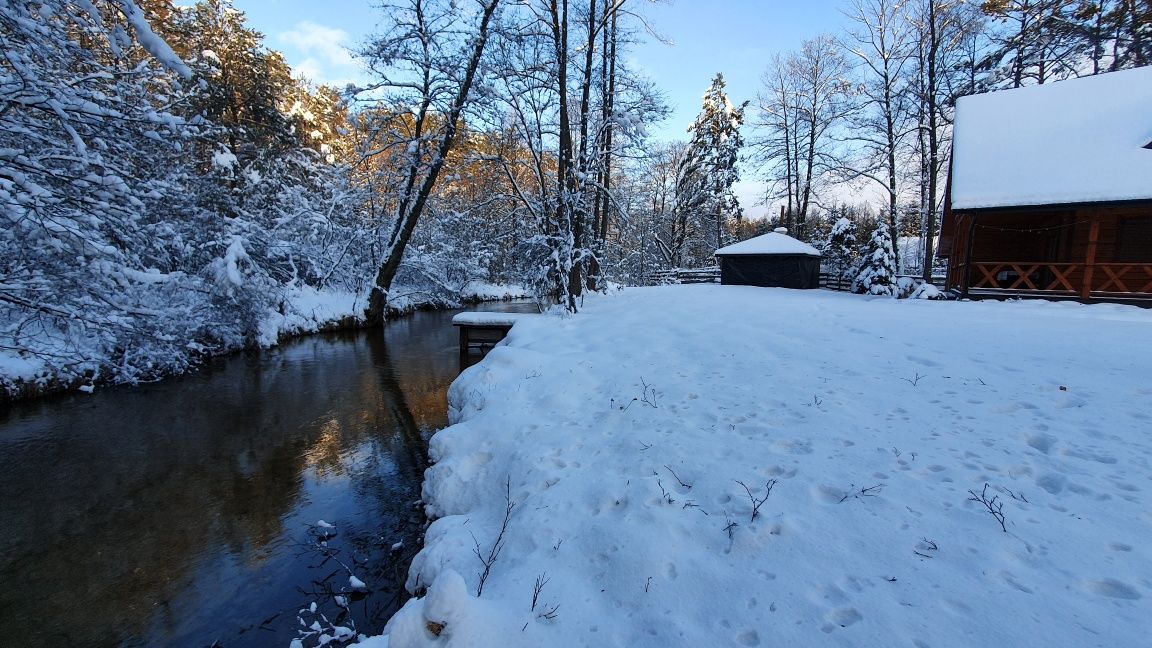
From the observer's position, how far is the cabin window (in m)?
12.6

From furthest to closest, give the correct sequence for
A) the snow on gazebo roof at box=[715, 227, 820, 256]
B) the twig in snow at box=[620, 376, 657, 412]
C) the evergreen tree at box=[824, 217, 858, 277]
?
the evergreen tree at box=[824, 217, 858, 277]
the snow on gazebo roof at box=[715, 227, 820, 256]
the twig in snow at box=[620, 376, 657, 412]

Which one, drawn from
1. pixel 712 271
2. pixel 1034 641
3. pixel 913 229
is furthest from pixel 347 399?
pixel 913 229

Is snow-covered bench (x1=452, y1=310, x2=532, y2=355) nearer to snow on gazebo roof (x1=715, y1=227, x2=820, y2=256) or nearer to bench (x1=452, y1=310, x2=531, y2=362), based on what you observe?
bench (x1=452, y1=310, x2=531, y2=362)

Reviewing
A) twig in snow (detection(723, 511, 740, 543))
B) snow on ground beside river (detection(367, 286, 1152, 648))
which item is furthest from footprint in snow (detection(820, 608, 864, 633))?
twig in snow (detection(723, 511, 740, 543))

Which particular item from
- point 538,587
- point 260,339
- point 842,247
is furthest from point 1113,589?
point 842,247

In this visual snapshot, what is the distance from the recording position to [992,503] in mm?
2977

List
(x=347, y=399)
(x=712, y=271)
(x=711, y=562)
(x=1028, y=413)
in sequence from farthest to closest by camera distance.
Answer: (x=712, y=271) → (x=347, y=399) → (x=1028, y=413) → (x=711, y=562)

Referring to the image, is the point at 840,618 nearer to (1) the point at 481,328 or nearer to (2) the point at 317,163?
(1) the point at 481,328

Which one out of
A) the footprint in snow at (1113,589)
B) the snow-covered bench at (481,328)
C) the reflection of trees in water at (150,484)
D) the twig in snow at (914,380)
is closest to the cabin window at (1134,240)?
the twig in snow at (914,380)

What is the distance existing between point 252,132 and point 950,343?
2279 centimetres

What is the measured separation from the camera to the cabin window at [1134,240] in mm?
12625

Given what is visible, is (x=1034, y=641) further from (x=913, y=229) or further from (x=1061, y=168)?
(x=913, y=229)

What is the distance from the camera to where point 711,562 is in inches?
114

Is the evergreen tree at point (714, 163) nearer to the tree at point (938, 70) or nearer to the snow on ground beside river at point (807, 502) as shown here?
the tree at point (938, 70)
